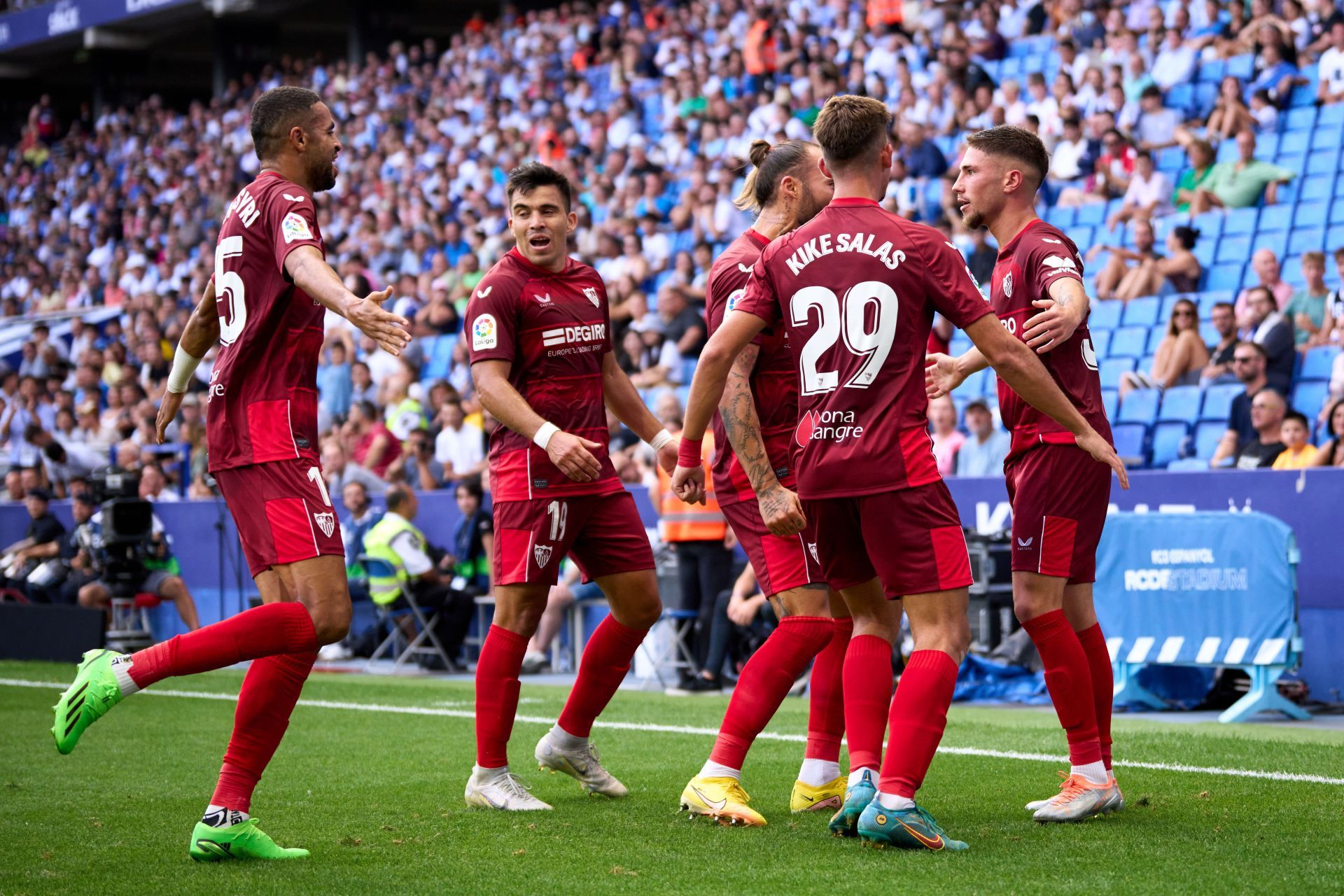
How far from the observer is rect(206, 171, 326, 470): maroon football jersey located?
16.8 ft

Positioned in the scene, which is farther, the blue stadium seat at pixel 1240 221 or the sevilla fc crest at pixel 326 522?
the blue stadium seat at pixel 1240 221

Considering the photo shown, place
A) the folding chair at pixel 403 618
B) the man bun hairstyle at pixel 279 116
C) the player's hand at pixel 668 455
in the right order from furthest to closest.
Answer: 1. the folding chair at pixel 403 618
2. the player's hand at pixel 668 455
3. the man bun hairstyle at pixel 279 116

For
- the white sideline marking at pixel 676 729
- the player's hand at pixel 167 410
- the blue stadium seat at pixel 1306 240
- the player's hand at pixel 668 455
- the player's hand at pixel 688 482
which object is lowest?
the white sideline marking at pixel 676 729

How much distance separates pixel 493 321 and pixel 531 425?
49cm

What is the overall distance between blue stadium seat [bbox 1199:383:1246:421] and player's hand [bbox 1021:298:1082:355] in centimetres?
685

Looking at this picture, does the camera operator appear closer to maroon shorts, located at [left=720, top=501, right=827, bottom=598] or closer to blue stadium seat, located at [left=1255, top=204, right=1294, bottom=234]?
maroon shorts, located at [left=720, top=501, right=827, bottom=598]

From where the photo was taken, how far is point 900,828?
4777 millimetres

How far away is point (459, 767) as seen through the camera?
7.20 meters

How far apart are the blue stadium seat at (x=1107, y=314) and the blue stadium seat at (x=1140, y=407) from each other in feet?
4.03

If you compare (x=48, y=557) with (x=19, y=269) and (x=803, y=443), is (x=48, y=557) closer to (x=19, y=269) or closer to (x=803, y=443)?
(x=803, y=443)

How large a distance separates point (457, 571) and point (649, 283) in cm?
597

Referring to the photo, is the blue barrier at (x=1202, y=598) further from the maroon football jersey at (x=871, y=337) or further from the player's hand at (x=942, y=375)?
the maroon football jersey at (x=871, y=337)

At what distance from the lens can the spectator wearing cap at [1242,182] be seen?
45.1ft

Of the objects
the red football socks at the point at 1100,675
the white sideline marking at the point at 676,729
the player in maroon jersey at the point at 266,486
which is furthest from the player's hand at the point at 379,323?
the white sideline marking at the point at 676,729
